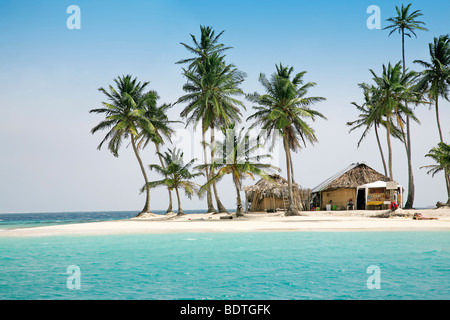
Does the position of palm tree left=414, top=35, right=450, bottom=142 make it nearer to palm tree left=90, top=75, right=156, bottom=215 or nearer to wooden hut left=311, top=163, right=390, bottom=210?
wooden hut left=311, top=163, right=390, bottom=210

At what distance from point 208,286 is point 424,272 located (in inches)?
180

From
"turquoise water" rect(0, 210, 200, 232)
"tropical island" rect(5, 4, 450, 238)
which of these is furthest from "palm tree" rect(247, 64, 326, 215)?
"turquoise water" rect(0, 210, 200, 232)

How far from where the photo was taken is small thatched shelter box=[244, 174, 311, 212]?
30.7m

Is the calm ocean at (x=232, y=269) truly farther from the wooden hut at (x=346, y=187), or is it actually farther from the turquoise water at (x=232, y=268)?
the wooden hut at (x=346, y=187)

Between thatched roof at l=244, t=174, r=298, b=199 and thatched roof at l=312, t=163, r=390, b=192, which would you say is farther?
thatched roof at l=244, t=174, r=298, b=199

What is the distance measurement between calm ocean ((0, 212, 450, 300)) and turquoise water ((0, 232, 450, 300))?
0.02 meters

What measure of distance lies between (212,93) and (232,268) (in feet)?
70.5

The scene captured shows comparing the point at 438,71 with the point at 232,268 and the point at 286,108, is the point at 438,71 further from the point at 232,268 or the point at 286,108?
the point at 232,268

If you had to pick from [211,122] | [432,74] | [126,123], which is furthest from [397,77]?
[126,123]

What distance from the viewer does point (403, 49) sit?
34406 millimetres

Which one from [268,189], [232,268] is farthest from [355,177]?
[232,268]

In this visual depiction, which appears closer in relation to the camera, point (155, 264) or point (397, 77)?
point (155, 264)

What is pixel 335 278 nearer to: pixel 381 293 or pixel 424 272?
pixel 381 293

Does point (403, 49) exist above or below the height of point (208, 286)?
above
